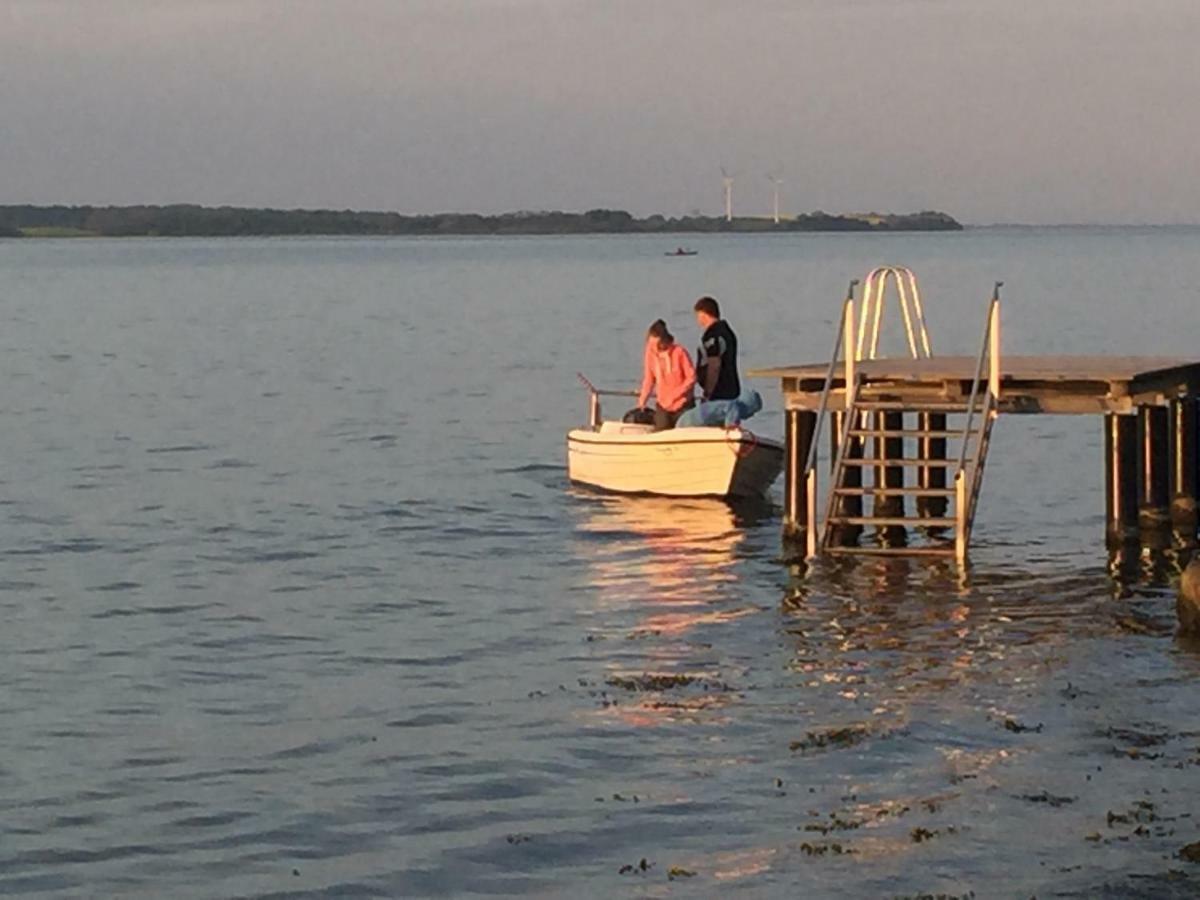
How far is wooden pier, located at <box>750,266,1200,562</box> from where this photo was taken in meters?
22.0

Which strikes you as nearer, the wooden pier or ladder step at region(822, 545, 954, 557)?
the wooden pier

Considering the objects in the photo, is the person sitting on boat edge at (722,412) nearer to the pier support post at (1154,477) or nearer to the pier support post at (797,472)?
the pier support post at (797,472)

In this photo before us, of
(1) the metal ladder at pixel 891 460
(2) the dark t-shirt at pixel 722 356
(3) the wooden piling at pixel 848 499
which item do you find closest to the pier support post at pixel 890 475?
(1) the metal ladder at pixel 891 460

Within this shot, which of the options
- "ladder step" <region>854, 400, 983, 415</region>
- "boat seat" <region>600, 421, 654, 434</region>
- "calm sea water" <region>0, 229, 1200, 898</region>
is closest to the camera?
"calm sea water" <region>0, 229, 1200, 898</region>

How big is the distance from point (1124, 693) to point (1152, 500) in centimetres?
697

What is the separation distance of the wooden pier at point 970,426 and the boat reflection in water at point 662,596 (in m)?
1.27

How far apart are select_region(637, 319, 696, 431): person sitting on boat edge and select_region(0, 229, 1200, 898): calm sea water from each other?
46.7 inches

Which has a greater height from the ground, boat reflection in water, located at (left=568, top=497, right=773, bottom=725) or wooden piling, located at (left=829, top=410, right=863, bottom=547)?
wooden piling, located at (left=829, top=410, right=863, bottom=547)

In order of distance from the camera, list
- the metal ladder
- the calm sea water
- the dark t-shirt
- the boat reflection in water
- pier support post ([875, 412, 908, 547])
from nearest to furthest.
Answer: the calm sea water < the boat reflection in water < the metal ladder < pier support post ([875, 412, 908, 547]) < the dark t-shirt

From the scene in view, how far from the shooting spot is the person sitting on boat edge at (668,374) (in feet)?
86.5

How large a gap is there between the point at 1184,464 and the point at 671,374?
5903 mm

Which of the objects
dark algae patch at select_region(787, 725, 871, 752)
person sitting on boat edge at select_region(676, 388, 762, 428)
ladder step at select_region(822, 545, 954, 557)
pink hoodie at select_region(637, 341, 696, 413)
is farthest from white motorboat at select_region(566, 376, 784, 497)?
dark algae patch at select_region(787, 725, 871, 752)

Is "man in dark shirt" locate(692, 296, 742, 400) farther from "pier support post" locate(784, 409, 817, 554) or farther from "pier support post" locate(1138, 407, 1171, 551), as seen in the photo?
A: "pier support post" locate(1138, 407, 1171, 551)

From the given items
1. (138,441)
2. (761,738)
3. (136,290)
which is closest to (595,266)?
(136,290)
